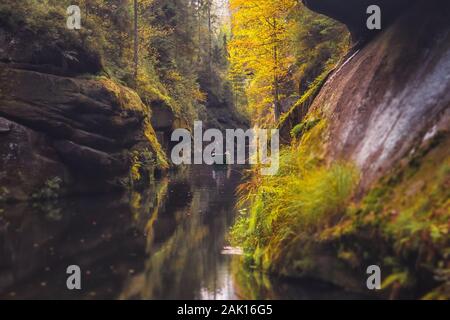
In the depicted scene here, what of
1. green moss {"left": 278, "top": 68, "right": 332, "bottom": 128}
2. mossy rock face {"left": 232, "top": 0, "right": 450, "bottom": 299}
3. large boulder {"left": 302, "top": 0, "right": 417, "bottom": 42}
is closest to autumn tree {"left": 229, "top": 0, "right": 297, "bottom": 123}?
green moss {"left": 278, "top": 68, "right": 332, "bottom": 128}

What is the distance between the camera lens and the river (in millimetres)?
7656

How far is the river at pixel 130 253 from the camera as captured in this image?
25.1ft

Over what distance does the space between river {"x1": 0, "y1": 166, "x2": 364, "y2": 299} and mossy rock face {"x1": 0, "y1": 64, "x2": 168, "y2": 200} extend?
1.63 m

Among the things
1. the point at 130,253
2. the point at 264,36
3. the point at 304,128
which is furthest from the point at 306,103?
the point at 264,36

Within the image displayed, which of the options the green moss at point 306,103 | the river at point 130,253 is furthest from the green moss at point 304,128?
the river at point 130,253

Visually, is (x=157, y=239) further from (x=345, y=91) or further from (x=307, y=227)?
(x=345, y=91)

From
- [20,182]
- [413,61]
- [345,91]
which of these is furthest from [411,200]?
[20,182]

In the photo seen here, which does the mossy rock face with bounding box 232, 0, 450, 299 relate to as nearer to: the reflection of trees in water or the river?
the river

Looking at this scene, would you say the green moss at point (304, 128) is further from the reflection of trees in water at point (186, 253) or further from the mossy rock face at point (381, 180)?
the reflection of trees in water at point (186, 253)

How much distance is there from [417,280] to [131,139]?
18069 millimetres

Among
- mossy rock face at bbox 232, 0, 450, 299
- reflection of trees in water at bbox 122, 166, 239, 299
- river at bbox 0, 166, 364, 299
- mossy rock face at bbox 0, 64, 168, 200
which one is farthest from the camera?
mossy rock face at bbox 0, 64, 168, 200

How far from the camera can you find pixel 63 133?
752 inches

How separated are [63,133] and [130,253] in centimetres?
1030

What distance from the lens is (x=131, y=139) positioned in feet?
75.0
